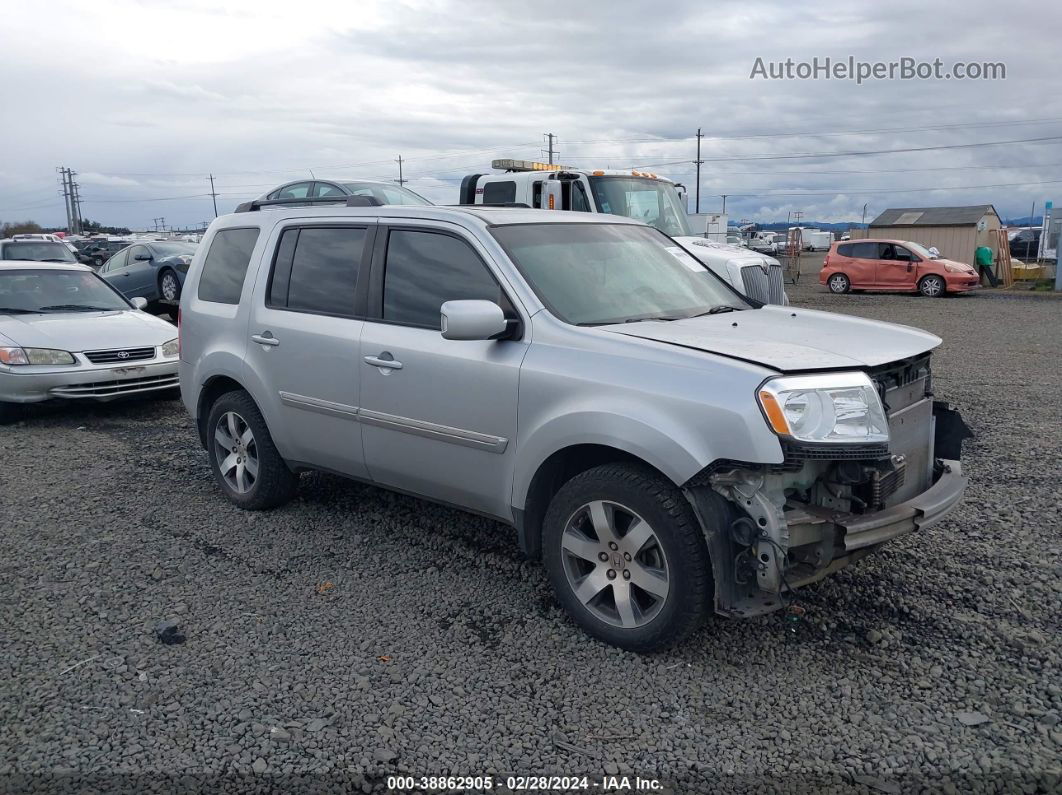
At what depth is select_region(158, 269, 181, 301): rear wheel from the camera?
16.2 metres

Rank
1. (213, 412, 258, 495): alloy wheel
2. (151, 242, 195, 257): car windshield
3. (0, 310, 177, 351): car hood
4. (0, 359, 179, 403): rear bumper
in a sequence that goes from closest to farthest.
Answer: (213, 412, 258, 495): alloy wheel, (0, 359, 179, 403): rear bumper, (0, 310, 177, 351): car hood, (151, 242, 195, 257): car windshield

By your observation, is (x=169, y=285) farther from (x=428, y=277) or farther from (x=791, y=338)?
(x=791, y=338)

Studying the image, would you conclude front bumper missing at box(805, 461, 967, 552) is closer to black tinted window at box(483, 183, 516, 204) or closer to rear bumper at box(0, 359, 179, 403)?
rear bumper at box(0, 359, 179, 403)

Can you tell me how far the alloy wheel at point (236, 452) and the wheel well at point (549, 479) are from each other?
7.25 ft

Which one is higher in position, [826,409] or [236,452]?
[826,409]

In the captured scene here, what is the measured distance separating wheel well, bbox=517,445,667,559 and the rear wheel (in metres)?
13.9

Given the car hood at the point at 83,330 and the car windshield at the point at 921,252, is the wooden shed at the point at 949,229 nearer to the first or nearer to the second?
the car windshield at the point at 921,252

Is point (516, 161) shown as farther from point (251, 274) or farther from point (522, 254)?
point (522, 254)

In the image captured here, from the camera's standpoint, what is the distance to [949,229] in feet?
119

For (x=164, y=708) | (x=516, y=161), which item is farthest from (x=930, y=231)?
(x=164, y=708)

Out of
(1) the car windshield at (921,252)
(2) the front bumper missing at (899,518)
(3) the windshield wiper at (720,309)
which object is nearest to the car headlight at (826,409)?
(2) the front bumper missing at (899,518)

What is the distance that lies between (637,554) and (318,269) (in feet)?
8.71

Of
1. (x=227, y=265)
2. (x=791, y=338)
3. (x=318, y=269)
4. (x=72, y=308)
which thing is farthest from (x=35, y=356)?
(x=791, y=338)

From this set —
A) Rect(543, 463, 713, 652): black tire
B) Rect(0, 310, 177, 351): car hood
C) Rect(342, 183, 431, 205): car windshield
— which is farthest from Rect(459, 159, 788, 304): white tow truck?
Rect(543, 463, 713, 652): black tire
